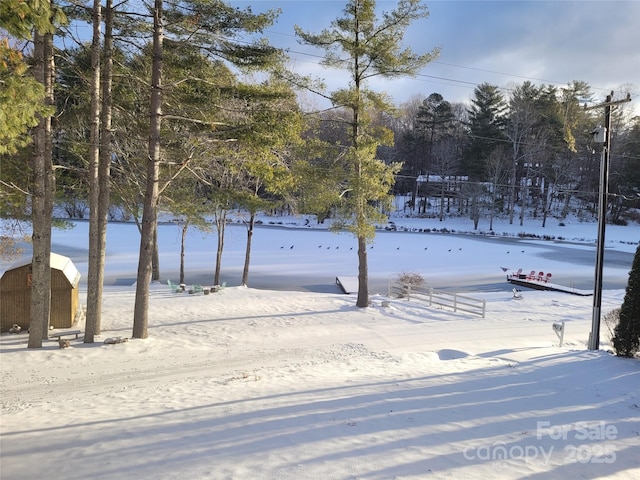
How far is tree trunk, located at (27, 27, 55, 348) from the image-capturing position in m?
8.38

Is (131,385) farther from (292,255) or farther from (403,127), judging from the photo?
(403,127)

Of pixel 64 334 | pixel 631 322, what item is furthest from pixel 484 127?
pixel 64 334

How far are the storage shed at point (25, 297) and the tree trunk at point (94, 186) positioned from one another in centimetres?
181

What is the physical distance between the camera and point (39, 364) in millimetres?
8141

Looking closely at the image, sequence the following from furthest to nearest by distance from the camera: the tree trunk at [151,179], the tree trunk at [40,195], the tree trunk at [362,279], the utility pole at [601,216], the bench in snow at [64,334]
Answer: the tree trunk at [362,279] < the utility pole at [601,216] < the bench in snow at [64,334] < the tree trunk at [151,179] < the tree trunk at [40,195]

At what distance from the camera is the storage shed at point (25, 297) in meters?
10.9

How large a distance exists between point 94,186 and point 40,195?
1131mm

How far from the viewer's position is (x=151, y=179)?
980cm

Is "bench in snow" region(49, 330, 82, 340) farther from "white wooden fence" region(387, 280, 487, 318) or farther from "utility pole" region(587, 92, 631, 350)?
"utility pole" region(587, 92, 631, 350)

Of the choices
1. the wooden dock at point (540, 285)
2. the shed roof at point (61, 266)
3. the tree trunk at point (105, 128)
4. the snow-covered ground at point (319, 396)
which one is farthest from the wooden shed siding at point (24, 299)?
the wooden dock at point (540, 285)

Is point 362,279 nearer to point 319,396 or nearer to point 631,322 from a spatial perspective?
point 631,322

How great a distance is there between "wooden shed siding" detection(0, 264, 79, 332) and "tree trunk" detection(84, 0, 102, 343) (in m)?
1.80

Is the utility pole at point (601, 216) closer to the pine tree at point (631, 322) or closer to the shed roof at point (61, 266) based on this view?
the pine tree at point (631, 322)

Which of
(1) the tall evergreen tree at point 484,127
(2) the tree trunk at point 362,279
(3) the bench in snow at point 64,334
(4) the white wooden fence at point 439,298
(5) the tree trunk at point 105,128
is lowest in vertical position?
(3) the bench in snow at point 64,334
